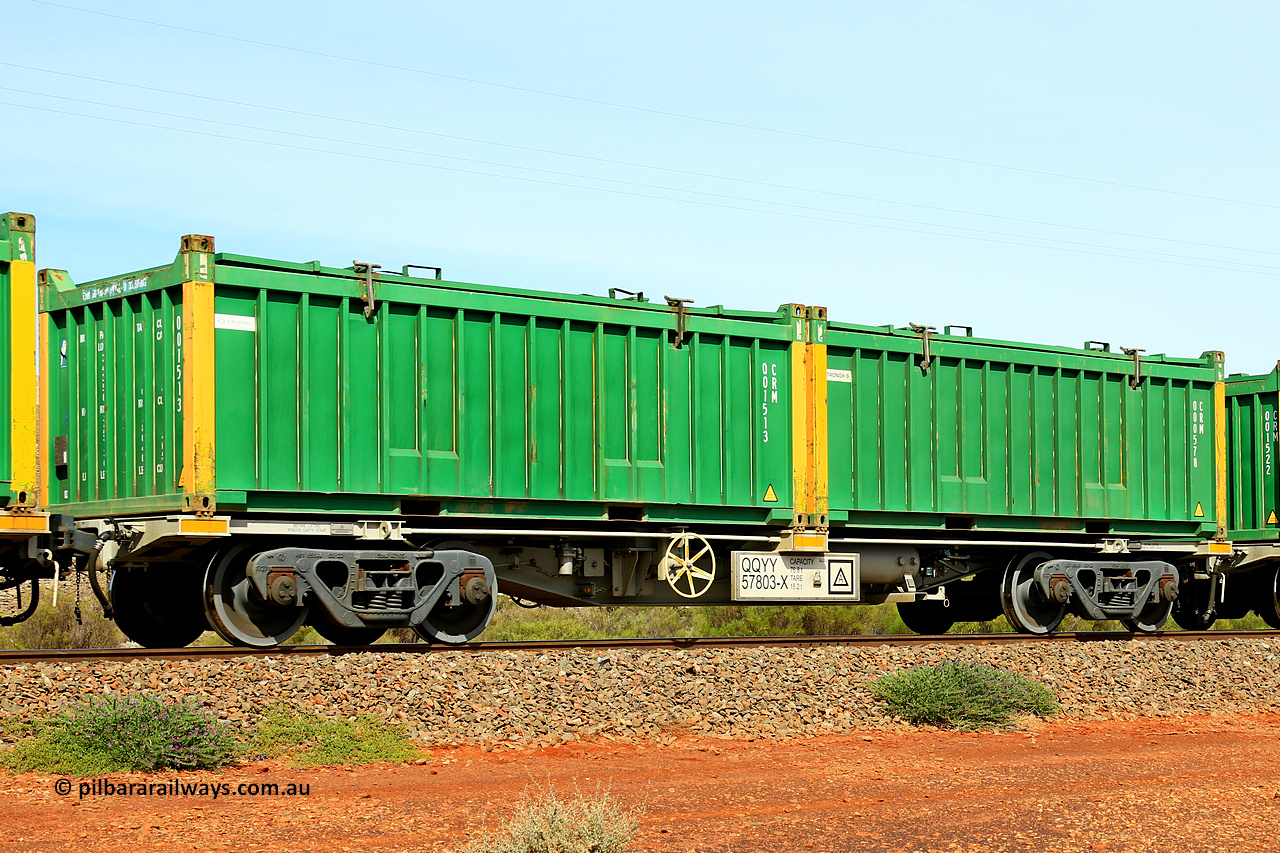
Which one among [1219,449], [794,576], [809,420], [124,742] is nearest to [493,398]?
[809,420]

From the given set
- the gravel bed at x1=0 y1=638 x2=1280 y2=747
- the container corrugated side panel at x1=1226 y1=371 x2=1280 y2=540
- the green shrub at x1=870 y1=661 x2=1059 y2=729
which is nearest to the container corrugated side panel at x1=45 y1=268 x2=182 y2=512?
the gravel bed at x1=0 y1=638 x2=1280 y2=747

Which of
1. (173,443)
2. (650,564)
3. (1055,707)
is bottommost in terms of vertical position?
(1055,707)

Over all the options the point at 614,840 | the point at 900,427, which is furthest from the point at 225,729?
the point at 900,427

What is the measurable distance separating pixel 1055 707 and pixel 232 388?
7.98 m

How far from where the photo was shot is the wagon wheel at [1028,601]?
16.8 m

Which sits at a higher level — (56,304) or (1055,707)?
(56,304)

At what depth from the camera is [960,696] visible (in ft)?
39.9

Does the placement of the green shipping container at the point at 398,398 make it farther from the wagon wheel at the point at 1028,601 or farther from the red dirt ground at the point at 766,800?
the red dirt ground at the point at 766,800

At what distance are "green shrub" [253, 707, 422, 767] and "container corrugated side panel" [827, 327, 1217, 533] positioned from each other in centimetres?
709

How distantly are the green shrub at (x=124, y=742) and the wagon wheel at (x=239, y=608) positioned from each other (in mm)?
2769

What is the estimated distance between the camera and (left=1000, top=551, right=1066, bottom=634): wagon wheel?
55.1 ft

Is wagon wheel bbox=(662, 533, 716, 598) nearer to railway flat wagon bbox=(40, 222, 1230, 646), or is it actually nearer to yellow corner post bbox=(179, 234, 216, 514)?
railway flat wagon bbox=(40, 222, 1230, 646)

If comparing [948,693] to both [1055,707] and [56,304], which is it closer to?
[1055,707]

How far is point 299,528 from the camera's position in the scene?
41.3ft
